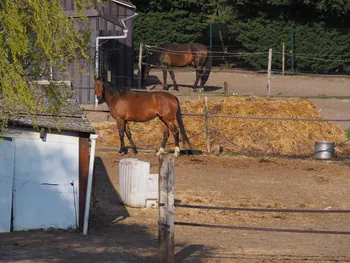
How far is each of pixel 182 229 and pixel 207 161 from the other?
5.64 metres

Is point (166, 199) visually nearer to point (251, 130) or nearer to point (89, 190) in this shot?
point (89, 190)

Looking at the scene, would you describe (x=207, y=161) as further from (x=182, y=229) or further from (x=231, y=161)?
(x=182, y=229)

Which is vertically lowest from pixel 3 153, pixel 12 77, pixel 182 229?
pixel 182 229

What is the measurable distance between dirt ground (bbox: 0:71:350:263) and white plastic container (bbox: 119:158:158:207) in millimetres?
168

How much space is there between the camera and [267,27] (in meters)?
34.2

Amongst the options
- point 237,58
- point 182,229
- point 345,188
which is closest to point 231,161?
point 345,188

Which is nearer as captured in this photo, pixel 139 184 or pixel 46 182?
pixel 46 182

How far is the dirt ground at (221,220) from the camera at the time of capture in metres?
10.6

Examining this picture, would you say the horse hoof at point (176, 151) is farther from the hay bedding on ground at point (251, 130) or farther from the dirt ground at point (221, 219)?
the hay bedding on ground at point (251, 130)

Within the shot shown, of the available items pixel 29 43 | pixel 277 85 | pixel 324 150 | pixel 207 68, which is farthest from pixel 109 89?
pixel 277 85

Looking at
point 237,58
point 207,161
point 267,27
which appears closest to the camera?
point 207,161

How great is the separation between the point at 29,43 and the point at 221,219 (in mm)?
6431

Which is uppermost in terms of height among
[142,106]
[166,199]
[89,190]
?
[142,106]

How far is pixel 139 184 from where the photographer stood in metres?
13.9
